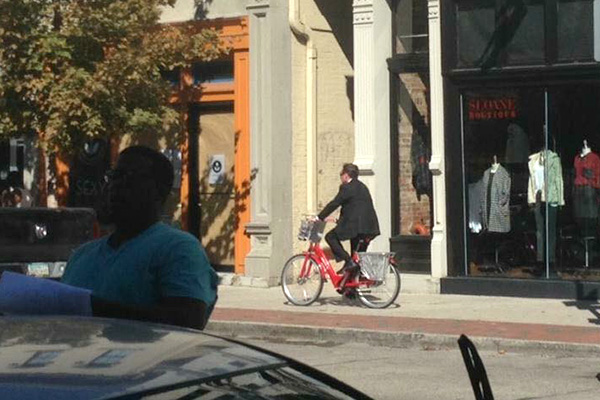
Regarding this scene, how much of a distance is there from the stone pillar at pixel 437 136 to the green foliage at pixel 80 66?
390cm

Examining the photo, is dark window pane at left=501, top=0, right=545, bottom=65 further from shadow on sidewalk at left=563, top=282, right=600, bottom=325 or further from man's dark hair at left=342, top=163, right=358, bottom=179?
shadow on sidewalk at left=563, top=282, right=600, bottom=325

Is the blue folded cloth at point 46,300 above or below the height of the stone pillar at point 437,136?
below

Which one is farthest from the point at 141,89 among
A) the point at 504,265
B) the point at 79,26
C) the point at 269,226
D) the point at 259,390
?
the point at 259,390

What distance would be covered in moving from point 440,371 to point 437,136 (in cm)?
794

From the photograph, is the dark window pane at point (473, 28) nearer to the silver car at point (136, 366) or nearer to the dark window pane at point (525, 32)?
the dark window pane at point (525, 32)

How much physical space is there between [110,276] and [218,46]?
17.4 metres

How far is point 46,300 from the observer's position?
4.42m

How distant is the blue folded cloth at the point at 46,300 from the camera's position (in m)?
4.42

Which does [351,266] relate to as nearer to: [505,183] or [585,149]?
[505,183]

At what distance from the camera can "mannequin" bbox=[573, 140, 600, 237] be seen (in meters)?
19.7

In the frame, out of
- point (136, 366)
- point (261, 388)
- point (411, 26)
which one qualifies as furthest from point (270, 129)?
point (136, 366)

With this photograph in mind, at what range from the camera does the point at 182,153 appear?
23625mm

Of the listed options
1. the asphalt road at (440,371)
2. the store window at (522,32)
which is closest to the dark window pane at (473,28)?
the store window at (522,32)

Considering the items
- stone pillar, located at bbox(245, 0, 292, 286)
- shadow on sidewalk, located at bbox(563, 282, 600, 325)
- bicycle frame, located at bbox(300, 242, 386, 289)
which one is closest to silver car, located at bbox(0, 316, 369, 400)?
bicycle frame, located at bbox(300, 242, 386, 289)
